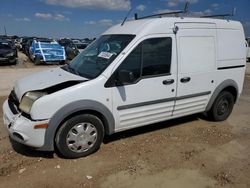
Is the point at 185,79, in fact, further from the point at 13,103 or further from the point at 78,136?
the point at 13,103

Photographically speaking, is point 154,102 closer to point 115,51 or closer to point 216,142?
point 115,51

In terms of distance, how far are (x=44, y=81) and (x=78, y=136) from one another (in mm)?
1003

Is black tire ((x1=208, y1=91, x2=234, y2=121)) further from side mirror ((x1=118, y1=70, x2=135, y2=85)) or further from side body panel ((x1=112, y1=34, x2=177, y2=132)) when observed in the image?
side mirror ((x1=118, y1=70, x2=135, y2=85))

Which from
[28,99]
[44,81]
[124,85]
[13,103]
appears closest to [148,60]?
[124,85]

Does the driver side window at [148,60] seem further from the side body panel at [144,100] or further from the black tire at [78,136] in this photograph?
the black tire at [78,136]

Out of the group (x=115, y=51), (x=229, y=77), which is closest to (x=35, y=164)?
(x=115, y=51)

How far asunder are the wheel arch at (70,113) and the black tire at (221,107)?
2.69 m

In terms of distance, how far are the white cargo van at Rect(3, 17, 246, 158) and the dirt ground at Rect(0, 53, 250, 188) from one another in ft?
1.13

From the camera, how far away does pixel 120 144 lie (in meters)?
4.87

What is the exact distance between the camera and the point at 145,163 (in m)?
4.21

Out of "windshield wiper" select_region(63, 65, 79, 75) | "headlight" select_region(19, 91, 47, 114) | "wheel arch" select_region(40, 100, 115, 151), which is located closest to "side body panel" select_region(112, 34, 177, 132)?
"wheel arch" select_region(40, 100, 115, 151)

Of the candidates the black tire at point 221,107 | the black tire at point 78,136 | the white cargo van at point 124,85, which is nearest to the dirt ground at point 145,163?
the black tire at point 78,136

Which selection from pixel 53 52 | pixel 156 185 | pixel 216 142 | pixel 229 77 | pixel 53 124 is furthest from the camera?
pixel 53 52

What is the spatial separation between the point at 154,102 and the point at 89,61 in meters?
1.29
